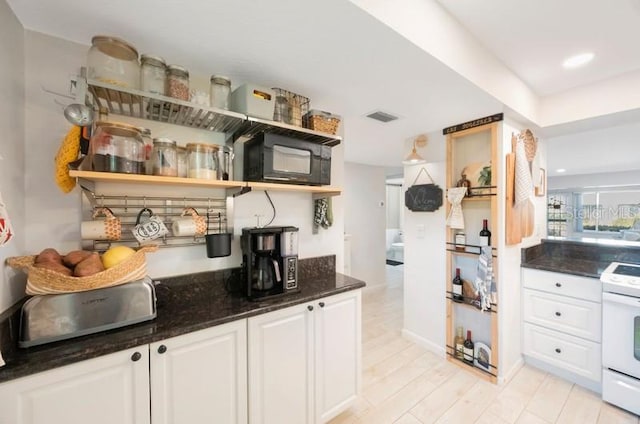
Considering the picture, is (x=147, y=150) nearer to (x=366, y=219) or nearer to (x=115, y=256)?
(x=115, y=256)

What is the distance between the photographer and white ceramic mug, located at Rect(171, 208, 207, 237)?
130 cm

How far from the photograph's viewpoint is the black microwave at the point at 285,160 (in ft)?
4.62

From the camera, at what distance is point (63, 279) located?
92cm

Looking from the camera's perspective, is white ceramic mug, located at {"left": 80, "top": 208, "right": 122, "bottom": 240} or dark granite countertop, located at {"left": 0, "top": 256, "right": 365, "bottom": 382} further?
white ceramic mug, located at {"left": 80, "top": 208, "right": 122, "bottom": 240}

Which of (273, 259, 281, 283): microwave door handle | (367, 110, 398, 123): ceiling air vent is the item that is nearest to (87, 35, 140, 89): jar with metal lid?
(273, 259, 281, 283): microwave door handle

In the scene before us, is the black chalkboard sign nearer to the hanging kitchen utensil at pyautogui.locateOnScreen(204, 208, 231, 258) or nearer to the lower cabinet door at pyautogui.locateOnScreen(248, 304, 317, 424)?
the lower cabinet door at pyautogui.locateOnScreen(248, 304, 317, 424)

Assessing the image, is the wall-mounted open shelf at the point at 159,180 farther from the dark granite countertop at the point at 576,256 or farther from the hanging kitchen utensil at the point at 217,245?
the dark granite countertop at the point at 576,256

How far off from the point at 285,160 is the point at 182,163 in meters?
0.53

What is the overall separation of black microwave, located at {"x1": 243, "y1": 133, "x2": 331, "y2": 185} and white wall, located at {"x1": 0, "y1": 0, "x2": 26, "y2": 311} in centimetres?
94

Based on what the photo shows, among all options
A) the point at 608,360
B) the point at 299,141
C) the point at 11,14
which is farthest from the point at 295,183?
the point at 608,360

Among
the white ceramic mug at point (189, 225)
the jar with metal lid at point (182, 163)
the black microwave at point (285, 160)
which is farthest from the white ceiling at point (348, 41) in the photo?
the white ceramic mug at point (189, 225)

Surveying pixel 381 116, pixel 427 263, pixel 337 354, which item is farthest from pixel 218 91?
pixel 427 263

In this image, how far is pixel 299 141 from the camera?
1520mm

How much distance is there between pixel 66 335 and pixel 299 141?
132 cm
